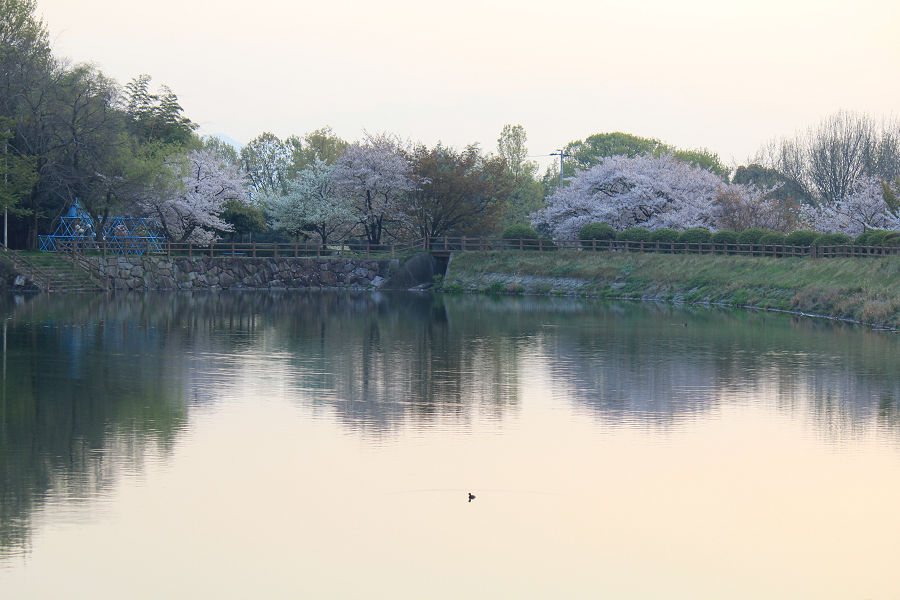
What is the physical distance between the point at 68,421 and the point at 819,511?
11976 millimetres

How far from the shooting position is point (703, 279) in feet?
201

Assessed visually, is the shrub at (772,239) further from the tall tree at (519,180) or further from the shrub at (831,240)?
the tall tree at (519,180)

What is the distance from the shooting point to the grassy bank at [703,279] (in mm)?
46906

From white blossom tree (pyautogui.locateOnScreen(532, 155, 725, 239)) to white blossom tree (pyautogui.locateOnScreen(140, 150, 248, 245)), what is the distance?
24.5 meters

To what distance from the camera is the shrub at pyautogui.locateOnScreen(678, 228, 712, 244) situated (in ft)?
222

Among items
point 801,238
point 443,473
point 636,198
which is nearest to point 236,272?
point 636,198

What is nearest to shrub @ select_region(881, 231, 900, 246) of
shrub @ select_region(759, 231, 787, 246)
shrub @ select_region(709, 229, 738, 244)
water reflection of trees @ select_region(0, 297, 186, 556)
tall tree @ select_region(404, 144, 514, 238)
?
shrub @ select_region(759, 231, 787, 246)

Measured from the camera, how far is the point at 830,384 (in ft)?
79.4

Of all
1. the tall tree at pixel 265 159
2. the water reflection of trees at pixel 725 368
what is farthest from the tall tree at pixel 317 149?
the water reflection of trees at pixel 725 368

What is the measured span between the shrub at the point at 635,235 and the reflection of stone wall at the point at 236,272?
15.8 m

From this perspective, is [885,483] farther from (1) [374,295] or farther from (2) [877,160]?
(2) [877,160]

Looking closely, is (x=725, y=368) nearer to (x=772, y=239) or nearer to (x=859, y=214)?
(x=772, y=239)

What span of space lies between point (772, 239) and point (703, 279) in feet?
16.9

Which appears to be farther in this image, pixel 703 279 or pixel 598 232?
pixel 598 232
